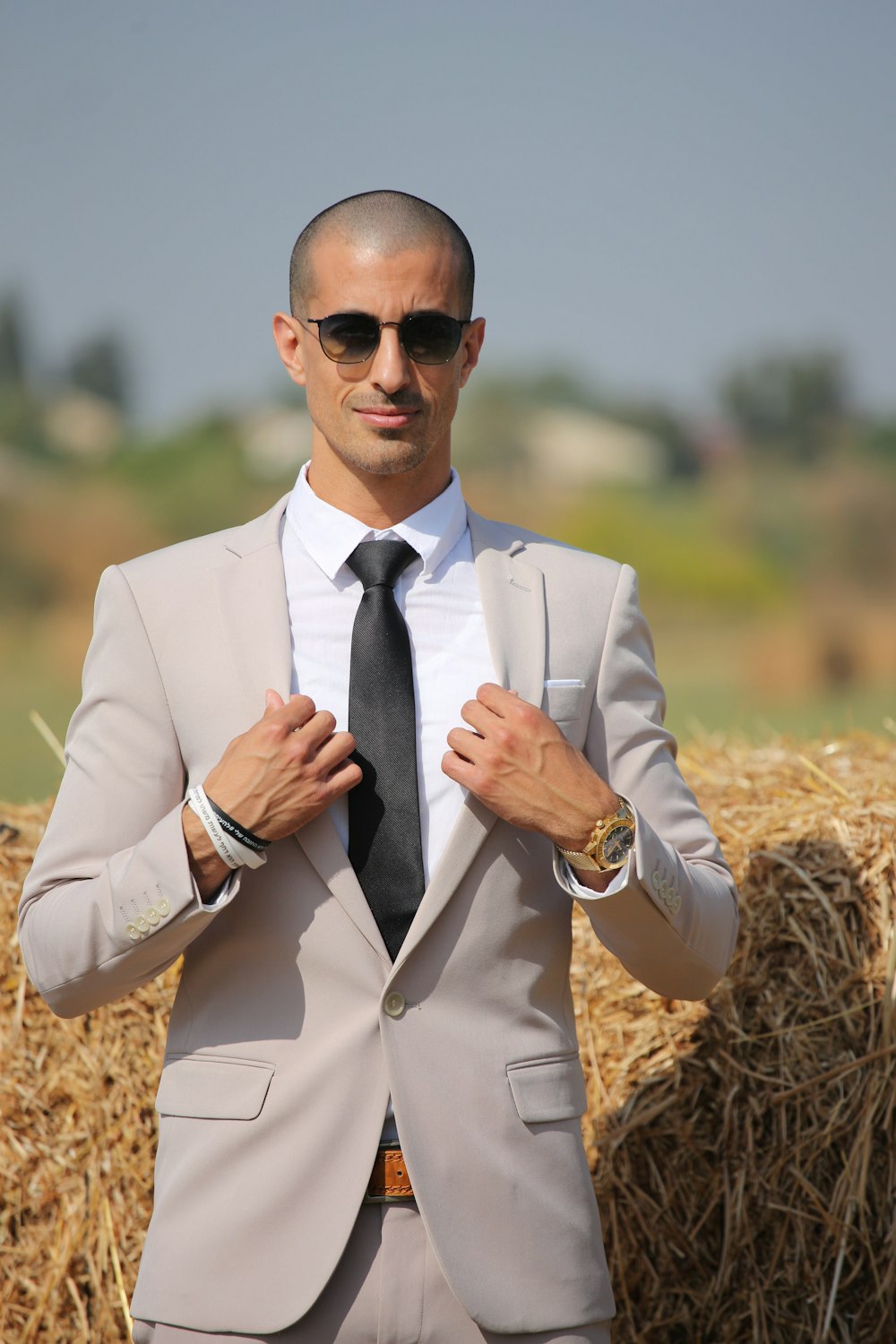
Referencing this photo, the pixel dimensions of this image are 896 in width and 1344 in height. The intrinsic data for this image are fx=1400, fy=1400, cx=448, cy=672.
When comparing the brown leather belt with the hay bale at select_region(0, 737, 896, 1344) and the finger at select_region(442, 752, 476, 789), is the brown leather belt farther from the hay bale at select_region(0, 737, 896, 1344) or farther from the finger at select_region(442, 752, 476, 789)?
the hay bale at select_region(0, 737, 896, 1344)

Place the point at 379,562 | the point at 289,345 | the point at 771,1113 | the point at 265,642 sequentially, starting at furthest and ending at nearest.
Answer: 1. the point at 771,1113
2. the point at 289,345
3. the point at 379,562
4. the point at 265,642

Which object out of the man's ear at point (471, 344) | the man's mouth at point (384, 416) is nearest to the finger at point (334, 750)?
the man's mouth at point (384, 416)

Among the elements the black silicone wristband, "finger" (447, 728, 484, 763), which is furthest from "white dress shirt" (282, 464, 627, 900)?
the black silicone wristband

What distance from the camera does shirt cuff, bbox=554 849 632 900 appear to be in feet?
7.52

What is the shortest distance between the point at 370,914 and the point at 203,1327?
0.69 m

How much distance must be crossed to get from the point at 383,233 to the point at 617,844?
117cm

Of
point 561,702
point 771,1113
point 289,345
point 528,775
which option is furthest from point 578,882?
point 771,1113

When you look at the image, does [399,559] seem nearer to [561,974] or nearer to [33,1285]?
[561,974]

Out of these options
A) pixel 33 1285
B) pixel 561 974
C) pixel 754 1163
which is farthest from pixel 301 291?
pixel 33 1285

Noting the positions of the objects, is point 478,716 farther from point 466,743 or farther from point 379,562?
point 379,562

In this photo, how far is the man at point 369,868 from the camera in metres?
2.24

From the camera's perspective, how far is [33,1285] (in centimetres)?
385

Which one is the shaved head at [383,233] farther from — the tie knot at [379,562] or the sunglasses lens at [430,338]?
the tie knot at [379,562]

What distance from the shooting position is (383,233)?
2535mm
